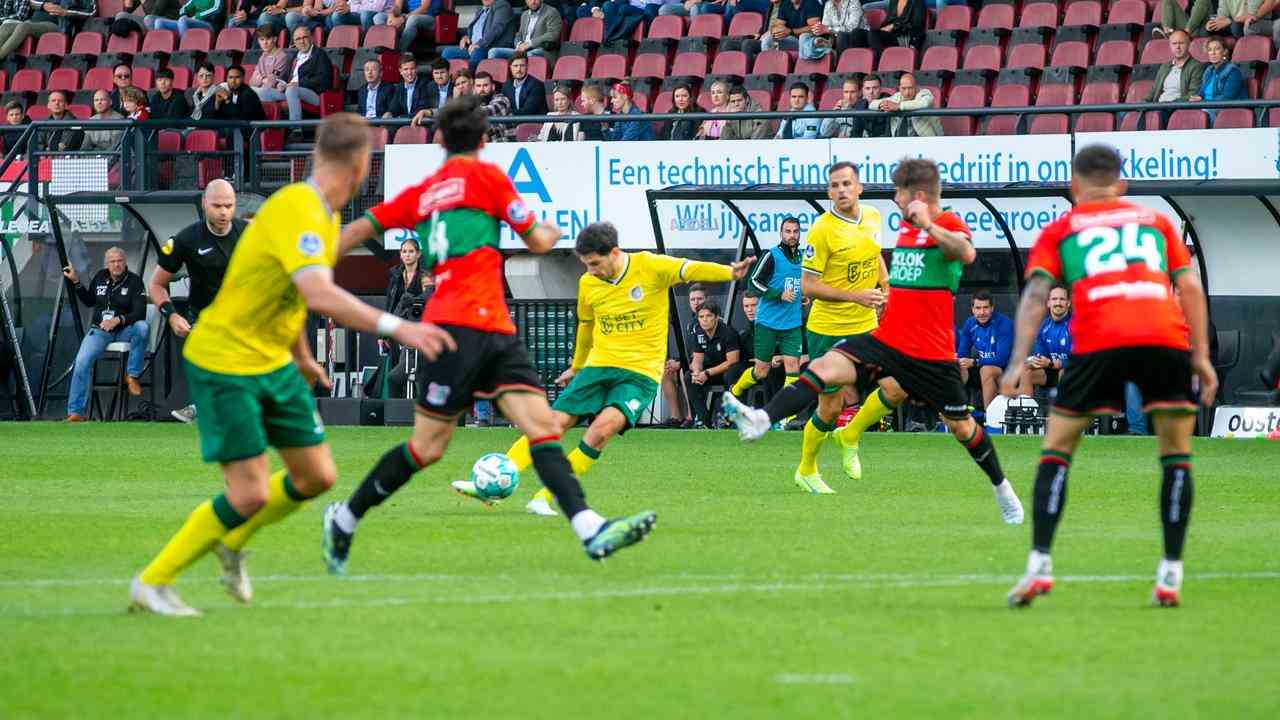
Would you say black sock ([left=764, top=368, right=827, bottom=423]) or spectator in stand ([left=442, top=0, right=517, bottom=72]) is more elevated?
spectator in stand ([left=442, top=0, right=517, bottom=72])

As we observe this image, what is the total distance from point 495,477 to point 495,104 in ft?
41.4

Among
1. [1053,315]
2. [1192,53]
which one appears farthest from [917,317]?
[1192,53]

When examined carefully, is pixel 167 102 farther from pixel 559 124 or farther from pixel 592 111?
pixel 592 111

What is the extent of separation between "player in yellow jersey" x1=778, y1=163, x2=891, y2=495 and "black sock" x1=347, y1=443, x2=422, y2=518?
4.76 m

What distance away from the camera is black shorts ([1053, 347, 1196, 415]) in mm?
8281

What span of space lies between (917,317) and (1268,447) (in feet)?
26.1

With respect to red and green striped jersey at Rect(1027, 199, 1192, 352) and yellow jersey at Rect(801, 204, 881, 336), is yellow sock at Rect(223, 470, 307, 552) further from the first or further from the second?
yellow jersey at Rect(801, 204, 881, 336)

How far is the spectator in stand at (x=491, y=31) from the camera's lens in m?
26.9

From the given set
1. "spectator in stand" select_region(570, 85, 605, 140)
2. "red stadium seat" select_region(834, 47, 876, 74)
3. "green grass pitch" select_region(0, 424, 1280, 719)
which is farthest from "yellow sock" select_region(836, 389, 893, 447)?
"red stadium seat" select_region(834, 47, 876, 74)

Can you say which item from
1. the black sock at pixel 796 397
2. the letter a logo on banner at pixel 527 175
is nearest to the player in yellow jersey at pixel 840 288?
the black sock at pixel 796 397

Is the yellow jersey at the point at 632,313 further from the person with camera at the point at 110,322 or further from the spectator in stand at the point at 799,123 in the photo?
the person with camera at the point at 110,322

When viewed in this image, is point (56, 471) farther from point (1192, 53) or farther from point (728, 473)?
point (1192, 53)

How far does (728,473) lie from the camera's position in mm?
16375

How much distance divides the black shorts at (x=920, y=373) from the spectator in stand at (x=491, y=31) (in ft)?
48.4
